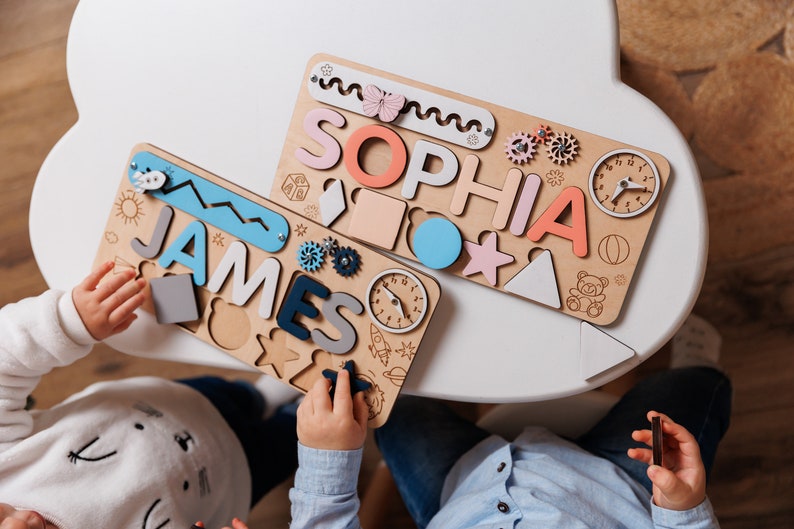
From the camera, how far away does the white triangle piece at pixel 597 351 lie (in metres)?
0.60

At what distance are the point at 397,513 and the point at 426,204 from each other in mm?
664

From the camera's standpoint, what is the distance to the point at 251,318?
647mm

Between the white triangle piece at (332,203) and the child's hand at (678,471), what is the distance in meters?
0.37

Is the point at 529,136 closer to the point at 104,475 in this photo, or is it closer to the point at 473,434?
the point at 473,434

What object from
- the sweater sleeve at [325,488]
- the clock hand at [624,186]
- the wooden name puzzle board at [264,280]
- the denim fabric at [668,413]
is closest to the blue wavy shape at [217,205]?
the wooden name puzzle board at [264,280]

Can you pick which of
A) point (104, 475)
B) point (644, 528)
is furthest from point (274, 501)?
point (644, 528)

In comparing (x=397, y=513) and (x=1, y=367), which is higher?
(x=1, y=367)

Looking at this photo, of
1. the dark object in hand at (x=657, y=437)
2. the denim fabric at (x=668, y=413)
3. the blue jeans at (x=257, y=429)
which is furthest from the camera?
the blue jeans at (x=257, y=429)

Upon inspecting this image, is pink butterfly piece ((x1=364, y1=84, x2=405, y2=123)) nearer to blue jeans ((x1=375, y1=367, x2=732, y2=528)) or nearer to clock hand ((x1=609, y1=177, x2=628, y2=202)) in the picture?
clock hand ((x1=609, y1=177, x2=628, y2=202))

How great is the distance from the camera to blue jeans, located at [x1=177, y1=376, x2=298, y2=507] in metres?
0.90

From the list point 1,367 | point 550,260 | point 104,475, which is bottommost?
point 104,475

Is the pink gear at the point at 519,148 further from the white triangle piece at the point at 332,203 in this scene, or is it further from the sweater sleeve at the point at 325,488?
the sweater sleeve at the point at 325,488

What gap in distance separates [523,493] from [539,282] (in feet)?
0.84

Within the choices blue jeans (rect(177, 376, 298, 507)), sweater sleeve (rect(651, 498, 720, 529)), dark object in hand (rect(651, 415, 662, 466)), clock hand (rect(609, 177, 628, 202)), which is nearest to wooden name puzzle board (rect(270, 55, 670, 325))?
clock hand (rect(609, 177, 628, 202))
